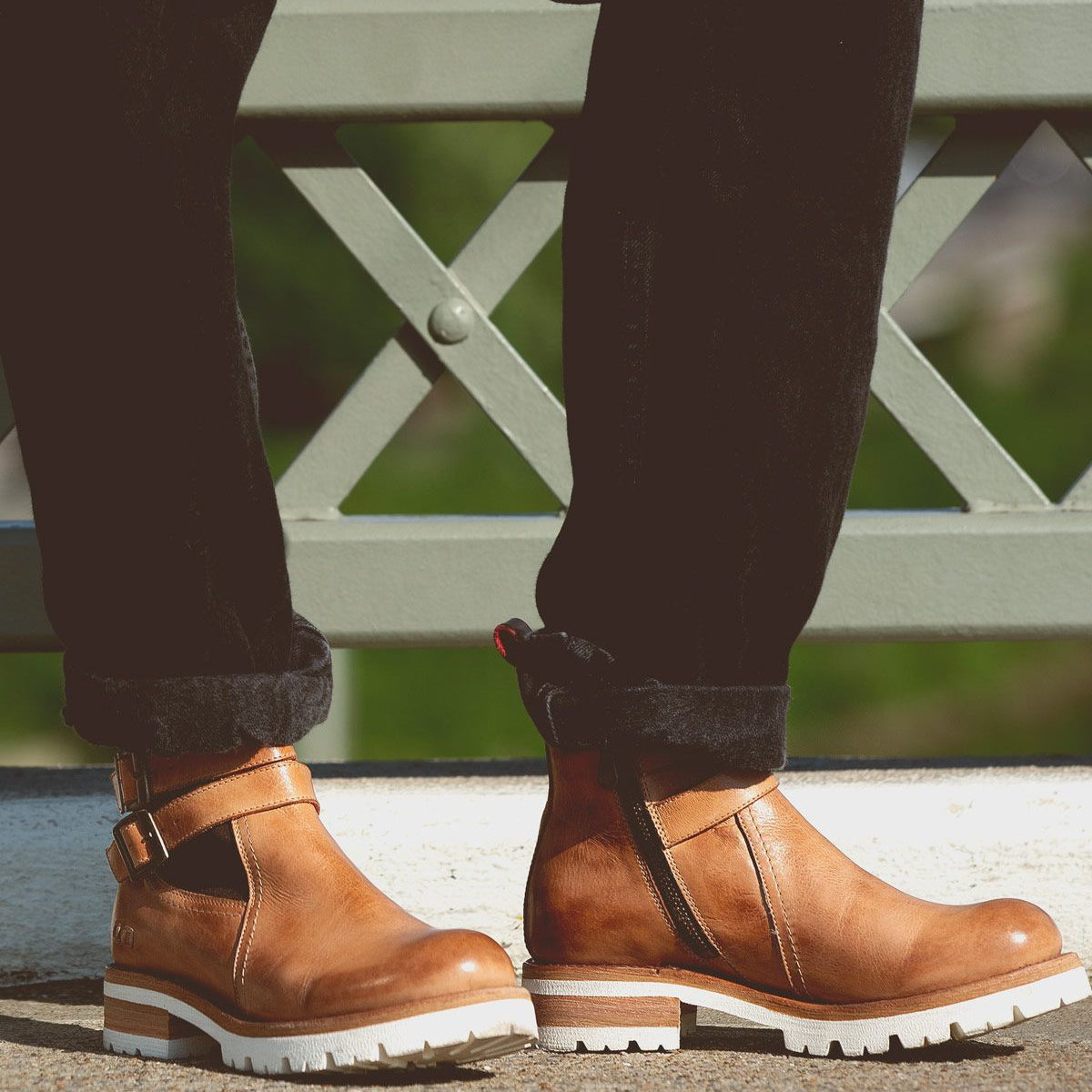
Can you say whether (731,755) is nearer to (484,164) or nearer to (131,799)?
(131,799)

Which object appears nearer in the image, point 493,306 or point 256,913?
point 256,913

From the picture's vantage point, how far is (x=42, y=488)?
1.08 m

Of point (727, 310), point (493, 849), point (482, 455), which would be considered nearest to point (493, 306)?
point (493, 849)

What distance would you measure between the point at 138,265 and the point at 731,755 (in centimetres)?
54

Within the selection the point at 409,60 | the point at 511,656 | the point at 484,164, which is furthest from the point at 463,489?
the point at 511,656

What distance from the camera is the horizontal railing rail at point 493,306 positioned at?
5.76 feet

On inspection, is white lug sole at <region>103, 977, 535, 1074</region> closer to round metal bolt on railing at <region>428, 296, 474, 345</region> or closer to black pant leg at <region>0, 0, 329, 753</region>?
black pant leg at <region>0, 0, 329, 753</region>

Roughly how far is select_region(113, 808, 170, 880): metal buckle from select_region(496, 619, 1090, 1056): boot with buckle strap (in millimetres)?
295

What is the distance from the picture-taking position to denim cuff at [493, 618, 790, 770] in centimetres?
109

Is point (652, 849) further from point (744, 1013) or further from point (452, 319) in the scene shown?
point (452, 319)

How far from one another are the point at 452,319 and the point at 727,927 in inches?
34.7

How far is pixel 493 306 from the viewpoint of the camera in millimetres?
1811

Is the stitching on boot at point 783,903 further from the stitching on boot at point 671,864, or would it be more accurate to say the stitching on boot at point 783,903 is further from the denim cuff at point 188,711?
the denim cuff at point 188,711

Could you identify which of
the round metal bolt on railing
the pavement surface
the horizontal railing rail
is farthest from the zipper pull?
the round metal bolt on railing
